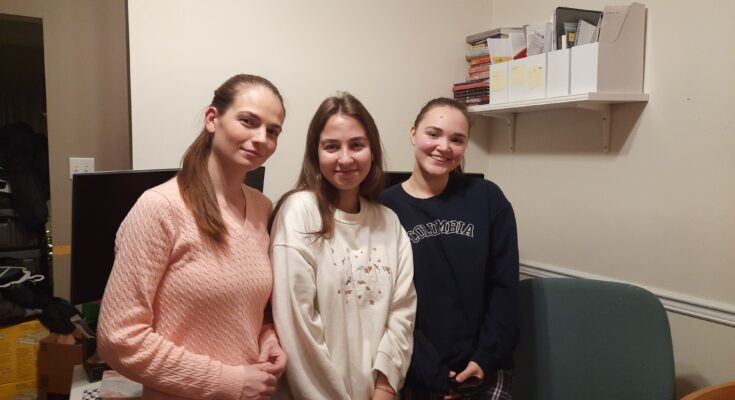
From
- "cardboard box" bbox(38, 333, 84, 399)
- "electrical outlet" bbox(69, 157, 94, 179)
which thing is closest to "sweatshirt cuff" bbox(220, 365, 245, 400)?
"cardboard box" bbox(38, 333, 84, 399)

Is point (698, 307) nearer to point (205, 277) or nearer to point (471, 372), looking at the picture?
→ point (471, 372)

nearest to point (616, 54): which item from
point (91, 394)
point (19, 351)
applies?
point (91, 394)

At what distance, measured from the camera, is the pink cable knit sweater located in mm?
939

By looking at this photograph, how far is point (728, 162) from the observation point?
5.61 ft

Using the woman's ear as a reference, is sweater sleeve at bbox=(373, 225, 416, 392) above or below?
below

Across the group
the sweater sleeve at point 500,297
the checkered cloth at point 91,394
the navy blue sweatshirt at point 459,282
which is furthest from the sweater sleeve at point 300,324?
the checkered cloth at point 91,394

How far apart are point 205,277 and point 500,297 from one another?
31.1 inches

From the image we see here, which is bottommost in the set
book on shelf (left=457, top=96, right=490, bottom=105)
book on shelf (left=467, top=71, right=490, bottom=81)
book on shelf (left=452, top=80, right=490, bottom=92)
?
book on shelf (left=457, top=96, right=490, bottom=105)

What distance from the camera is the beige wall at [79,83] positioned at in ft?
7.07

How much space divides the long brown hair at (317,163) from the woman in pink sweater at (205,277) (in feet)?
0.43

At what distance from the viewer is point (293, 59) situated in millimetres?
2250

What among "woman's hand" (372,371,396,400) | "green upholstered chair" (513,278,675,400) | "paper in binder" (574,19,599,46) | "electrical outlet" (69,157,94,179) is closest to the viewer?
"woman's hand" (372,371,396,400)

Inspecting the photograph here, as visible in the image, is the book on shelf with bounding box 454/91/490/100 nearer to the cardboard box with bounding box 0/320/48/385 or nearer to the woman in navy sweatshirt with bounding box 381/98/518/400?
the woman in navy sweatshirt with bounding box 381/98/518/400

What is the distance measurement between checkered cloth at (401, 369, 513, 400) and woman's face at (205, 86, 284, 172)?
74 centimetres
